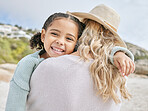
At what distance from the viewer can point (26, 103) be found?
1357 mm

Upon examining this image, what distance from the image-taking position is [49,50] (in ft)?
5.54

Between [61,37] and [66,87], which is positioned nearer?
[66,87]

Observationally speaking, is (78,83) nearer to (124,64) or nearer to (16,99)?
(124,64)

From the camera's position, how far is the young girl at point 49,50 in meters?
1.33

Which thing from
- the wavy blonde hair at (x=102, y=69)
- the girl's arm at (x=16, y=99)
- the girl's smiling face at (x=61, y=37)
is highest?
the girl's smiling face at (x=61, y=37)

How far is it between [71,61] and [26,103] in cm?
55

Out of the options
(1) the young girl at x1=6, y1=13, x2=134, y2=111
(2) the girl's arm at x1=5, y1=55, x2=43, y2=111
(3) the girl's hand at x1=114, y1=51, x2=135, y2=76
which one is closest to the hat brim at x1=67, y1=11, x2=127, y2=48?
(1) the young girl at x1=6, y1=13, x2=134, y2=111

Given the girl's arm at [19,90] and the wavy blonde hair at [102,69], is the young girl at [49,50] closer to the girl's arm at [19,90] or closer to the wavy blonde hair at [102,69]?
the girl's arm at [19,90]

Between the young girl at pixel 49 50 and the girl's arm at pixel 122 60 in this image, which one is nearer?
the girl's arm at pixel 122 60

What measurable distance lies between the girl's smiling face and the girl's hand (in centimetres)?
62

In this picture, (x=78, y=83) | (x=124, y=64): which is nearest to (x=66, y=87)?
(x=78, y=83)

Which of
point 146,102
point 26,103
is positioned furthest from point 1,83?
point 26,103

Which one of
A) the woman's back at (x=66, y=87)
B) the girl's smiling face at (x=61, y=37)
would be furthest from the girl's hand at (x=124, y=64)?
the girl's smiling face at (x=61, y=37)

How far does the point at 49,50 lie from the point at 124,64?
0.84m
